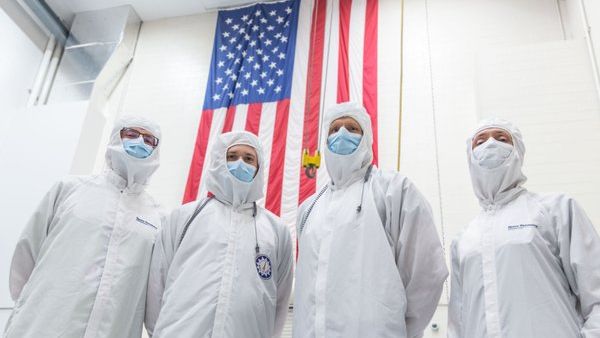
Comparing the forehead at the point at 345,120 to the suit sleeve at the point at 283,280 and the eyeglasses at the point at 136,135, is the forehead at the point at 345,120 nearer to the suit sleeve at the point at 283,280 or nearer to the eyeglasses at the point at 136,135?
the suit sleeve at the point at 283,280

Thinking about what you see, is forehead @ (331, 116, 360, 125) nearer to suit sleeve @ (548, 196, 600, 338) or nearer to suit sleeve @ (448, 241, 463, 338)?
suit sleeve @ (448, 241, 463, 338)

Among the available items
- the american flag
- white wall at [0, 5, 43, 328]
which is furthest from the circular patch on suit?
white wall at [0, 5, 43, 328]

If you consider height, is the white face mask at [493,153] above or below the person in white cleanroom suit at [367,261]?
above

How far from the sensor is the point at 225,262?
1.82 metres

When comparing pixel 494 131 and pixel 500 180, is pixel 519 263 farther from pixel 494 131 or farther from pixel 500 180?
pixel 494 131

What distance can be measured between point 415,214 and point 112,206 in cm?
134

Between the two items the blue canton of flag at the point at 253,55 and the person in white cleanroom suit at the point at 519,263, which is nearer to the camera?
the person in white cleanroom suit at the point at 519,263

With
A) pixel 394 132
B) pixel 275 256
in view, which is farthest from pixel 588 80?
pixel 275 256

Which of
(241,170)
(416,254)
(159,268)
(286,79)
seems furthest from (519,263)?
(286,79)

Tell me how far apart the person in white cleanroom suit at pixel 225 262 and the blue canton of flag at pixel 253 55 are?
103 inches

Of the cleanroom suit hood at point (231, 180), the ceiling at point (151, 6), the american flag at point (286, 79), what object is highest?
the ceiling at point (151, 6)

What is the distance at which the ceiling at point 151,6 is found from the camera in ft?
18.1

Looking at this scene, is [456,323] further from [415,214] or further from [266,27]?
[266,27]

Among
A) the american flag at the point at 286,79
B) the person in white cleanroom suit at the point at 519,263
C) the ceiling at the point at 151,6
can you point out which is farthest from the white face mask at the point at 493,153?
the ceiling at the point at 151,6
